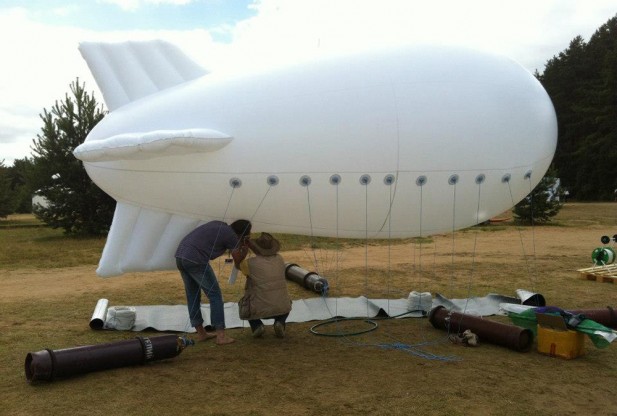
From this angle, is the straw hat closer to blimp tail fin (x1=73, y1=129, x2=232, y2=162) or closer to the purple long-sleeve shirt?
the purple long-sleeve shirt

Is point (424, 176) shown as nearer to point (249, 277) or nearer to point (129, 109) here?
point (249, 277)

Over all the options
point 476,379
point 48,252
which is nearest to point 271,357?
point 476,379

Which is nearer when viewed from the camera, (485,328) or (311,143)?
(311,143)

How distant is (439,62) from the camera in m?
6.08

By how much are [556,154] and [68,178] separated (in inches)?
1586

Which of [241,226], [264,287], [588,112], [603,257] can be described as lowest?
[603,257]

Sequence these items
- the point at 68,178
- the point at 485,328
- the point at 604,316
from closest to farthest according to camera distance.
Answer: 1. the point at 485,328
2. the point at 604,316
3. the point at 68,178

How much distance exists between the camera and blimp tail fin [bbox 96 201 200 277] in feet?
20.3

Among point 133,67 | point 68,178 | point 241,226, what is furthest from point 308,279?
point 68,178

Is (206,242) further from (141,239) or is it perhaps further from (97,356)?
(97,356)

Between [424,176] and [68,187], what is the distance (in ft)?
66.0

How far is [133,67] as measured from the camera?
6.27m

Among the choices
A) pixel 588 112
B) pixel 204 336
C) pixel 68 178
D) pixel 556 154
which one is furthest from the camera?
pixel 556 154

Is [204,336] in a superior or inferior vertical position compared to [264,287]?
inferior
